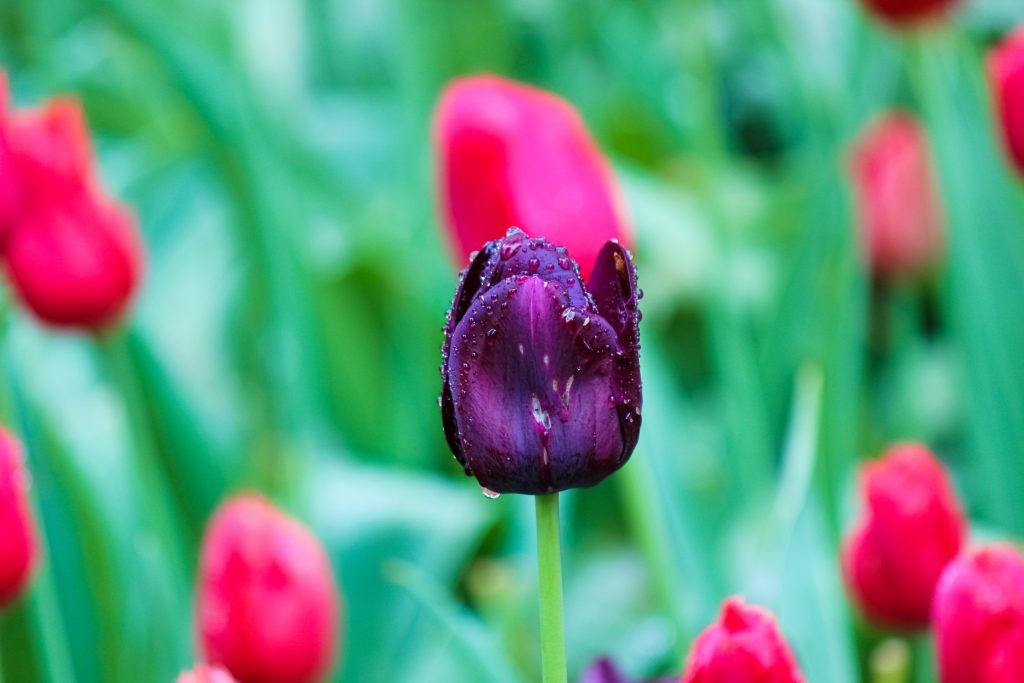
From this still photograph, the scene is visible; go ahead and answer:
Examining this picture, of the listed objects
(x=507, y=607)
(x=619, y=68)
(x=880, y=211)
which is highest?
(x=619, y=68)

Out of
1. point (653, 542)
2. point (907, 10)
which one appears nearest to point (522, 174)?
point (653, 542)

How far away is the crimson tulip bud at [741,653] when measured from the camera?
1.44 feet

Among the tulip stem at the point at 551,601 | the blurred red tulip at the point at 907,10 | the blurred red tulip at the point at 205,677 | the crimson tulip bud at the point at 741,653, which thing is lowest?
the crimson tulip bud at the point at 741,653

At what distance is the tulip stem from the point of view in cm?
40

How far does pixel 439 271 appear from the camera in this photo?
4.35ft

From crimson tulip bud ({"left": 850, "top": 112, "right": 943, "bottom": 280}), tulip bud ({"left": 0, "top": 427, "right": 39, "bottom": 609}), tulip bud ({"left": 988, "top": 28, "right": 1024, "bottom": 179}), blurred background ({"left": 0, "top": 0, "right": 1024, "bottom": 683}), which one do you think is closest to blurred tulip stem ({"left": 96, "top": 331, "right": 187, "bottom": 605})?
blurred background ({"left": 0, "top": 0, "right": 1024, "bottom": 683})

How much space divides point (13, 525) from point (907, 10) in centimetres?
71

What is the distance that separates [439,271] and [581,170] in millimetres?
624

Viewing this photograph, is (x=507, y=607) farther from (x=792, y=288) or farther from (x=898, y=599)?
(x=792, y=288)

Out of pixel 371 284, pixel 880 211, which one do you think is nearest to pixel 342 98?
pixel 371 284

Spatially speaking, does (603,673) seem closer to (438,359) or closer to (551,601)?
(551,601)

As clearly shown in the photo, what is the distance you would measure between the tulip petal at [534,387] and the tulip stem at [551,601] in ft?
0.06

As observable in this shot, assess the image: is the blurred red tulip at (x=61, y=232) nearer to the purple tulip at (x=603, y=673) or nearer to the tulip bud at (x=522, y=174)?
the tulip bud at (x=522, y=174)

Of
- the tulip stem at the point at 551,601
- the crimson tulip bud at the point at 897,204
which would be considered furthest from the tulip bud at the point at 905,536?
the crimson tulip bud at the point at 897,204
